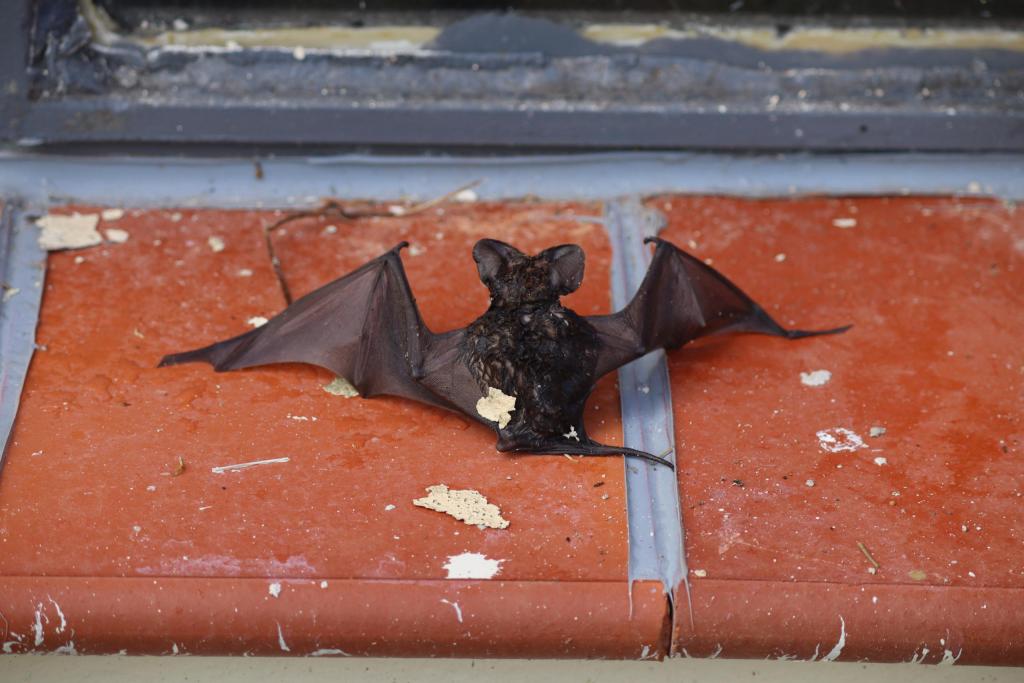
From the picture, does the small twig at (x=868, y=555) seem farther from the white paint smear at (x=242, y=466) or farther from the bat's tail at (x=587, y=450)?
the white paint smear at (x=242, y=466)

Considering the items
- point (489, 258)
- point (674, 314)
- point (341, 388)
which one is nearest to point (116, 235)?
point (341, 388)

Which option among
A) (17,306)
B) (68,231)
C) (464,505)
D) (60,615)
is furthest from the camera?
(68,231)

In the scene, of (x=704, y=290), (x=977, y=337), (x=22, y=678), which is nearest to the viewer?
(x=22, y=678)

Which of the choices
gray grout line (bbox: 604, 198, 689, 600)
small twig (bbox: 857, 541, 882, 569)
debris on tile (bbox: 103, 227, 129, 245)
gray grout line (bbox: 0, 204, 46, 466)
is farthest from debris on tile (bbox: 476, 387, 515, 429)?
debris on tile (bbox: 103, 227, 129, 245)

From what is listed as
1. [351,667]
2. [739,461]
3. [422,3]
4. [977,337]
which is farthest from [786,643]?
[422,3]

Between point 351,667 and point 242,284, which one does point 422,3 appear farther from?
point 351,667

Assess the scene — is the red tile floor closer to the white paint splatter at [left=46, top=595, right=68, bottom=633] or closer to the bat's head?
the white paint splatter at [left=46, top=595, right=68, bottom=633]

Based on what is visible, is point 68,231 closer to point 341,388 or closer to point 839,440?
point 341,388

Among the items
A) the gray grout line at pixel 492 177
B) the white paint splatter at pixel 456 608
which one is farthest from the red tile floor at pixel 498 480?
the gray grout line at pixel 492 177
